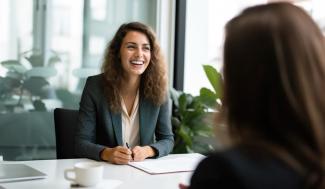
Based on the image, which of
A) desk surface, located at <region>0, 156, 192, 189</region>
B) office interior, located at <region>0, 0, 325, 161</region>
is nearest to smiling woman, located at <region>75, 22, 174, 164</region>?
desk surface, located at <region>0, 156, 192, 189</region>

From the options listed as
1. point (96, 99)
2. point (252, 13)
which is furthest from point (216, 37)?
point (252, 13)

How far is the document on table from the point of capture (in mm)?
1942

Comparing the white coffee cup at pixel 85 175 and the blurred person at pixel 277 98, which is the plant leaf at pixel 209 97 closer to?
the white coffee cup at pixel 85 175

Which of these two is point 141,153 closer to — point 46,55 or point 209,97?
point 209,97

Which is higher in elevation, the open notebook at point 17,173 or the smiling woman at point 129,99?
the smiling woman at point 129,99

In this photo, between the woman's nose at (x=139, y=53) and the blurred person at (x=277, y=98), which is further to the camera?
Answer: the woman's nose at (x=139, y=53)

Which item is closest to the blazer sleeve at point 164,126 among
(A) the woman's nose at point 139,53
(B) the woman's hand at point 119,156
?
(A) the woman's nose at point 139,53

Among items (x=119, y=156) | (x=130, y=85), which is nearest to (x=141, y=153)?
(x=119, y=156)

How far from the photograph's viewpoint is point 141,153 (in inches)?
85.0

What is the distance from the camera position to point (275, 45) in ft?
2.60

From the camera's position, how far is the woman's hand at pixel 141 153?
2129mm

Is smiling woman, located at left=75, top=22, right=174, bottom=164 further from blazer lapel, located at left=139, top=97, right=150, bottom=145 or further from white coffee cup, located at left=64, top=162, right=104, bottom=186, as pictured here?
white coffee cup, located at left=64, top=162, right=104, bottom=186

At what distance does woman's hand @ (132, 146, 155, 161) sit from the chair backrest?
0.51 m

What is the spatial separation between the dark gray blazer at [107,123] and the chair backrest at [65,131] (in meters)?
0.11
